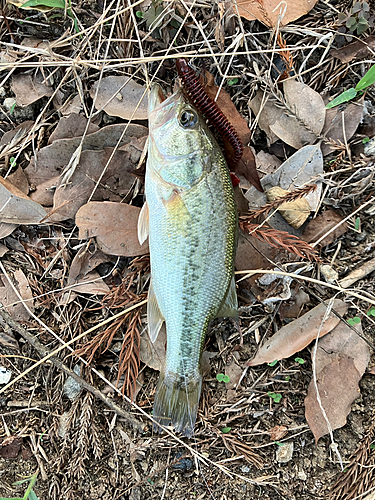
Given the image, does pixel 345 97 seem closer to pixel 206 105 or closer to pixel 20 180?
pixel 206 105

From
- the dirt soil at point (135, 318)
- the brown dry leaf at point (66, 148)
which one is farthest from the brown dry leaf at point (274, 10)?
the brown dry leaf at point (66, 148)

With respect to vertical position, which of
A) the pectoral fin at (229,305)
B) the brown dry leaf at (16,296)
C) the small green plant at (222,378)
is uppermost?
the pectoral fin at (229,305)

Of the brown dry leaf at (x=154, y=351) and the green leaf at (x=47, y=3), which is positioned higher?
the green leaf at (x=47, y=3)

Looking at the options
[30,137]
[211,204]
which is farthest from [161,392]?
[30,137]

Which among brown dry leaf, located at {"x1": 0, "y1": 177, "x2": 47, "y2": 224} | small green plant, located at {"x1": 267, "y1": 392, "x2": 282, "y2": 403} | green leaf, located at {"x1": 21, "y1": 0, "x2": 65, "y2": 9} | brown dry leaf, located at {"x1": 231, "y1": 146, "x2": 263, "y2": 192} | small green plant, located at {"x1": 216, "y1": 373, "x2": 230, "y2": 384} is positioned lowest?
small green plant, located at {"x1": 267, "y1": 392, "x2": 282, "y2": 403}

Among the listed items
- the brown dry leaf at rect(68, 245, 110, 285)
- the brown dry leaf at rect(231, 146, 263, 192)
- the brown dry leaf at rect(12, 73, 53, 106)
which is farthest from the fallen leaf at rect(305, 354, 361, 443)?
the brown dry leaf at rect(12, 73, 53, 106)

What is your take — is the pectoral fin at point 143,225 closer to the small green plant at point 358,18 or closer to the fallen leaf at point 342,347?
the fallen leaf at point 342,347

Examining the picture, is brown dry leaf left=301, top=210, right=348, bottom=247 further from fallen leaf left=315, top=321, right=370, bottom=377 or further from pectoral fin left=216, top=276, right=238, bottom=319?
pectoral fin left=216, top=276, right=238, bottom=319

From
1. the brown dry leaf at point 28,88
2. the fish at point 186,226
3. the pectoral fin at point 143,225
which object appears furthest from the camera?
the brown dry leaf at point 28,88
